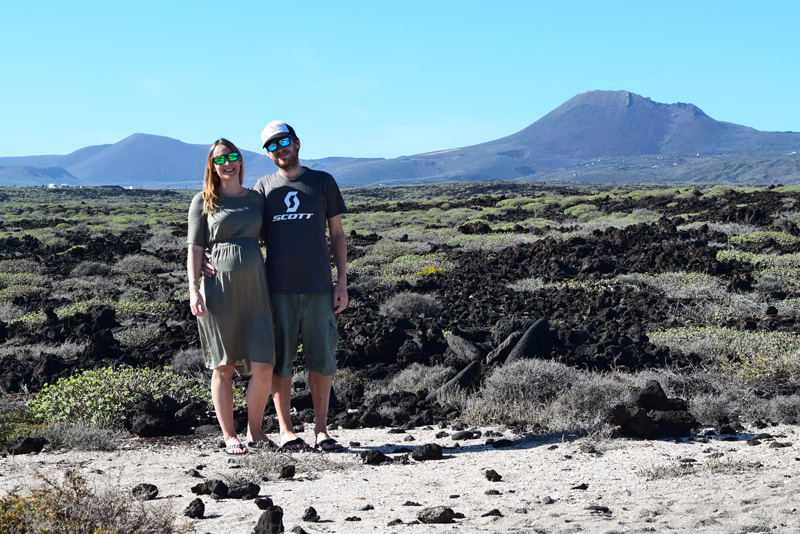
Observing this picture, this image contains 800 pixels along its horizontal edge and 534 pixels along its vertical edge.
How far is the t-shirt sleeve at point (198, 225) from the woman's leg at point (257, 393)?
813 mm

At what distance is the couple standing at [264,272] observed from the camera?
15.4ft

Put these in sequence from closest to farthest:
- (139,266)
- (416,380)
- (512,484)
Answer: (512,484)
(416,380)
(139,266)

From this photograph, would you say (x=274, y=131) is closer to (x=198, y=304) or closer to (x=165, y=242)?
(x=198, y=304)

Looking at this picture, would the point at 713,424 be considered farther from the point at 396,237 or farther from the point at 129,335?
the point at 396,237

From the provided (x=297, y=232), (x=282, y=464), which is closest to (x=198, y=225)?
(x=297, y=232)

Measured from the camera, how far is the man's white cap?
4.75 m

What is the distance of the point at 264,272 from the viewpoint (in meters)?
4.78

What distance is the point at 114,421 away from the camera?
18.4 feet

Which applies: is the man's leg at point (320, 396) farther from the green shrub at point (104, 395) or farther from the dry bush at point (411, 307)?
the dry bush at point (411, 307)

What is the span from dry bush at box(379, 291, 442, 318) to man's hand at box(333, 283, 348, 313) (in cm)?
562

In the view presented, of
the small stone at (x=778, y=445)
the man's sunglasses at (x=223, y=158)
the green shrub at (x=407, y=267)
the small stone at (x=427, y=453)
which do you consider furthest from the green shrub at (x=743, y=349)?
the green shrub at (x=407, y=267)

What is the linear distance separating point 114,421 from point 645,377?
4108 millimetres

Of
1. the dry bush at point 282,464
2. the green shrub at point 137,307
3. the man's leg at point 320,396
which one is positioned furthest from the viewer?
the green shrub at point 137,307

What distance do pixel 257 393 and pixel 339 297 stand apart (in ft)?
2.55
